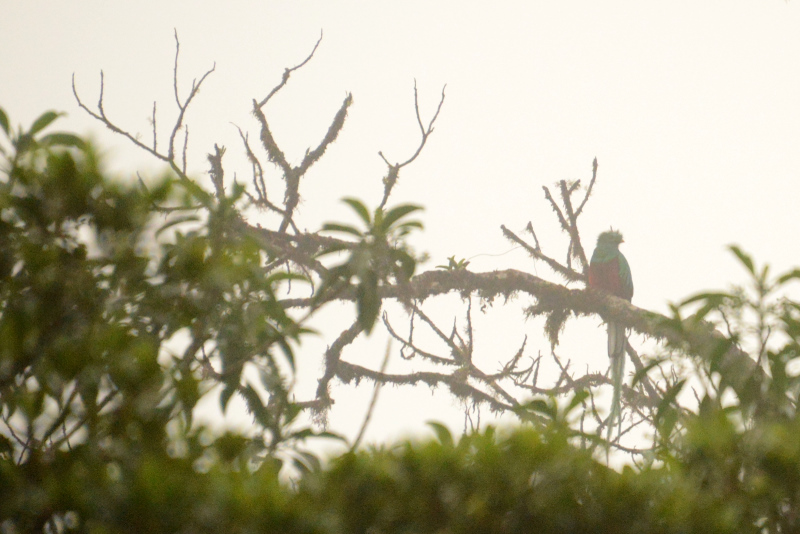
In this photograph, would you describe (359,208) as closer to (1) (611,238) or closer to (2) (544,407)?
(2) (544,407)

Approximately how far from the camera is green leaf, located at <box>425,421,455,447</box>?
1240mm

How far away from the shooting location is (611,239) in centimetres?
604

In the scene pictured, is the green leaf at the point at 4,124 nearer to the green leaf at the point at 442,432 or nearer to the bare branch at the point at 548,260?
the green leaf at the point at 442,432

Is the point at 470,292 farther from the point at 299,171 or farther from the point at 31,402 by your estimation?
A: the point at 31,402

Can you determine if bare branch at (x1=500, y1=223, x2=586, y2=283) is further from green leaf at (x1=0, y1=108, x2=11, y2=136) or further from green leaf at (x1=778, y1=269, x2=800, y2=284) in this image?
green leaf at (x1=0, y1=108, x2=11, y2=136)

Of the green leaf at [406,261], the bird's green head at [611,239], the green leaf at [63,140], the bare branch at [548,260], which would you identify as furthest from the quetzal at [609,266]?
the green leaf at [63,140]

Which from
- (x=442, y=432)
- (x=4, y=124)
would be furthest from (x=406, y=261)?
(x=4, y=124)

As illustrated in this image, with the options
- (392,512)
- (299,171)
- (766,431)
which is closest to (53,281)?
(392,512)

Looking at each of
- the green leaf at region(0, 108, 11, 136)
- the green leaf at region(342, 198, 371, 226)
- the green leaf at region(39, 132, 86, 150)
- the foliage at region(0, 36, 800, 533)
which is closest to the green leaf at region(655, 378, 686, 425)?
the foliage at region(0, 36, 800, 533)

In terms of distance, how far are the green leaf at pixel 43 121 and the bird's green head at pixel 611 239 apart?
5.12 meters

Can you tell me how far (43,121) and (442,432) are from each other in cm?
105

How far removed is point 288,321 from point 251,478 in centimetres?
75

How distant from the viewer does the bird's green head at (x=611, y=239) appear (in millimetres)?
6027

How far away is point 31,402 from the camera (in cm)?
115
